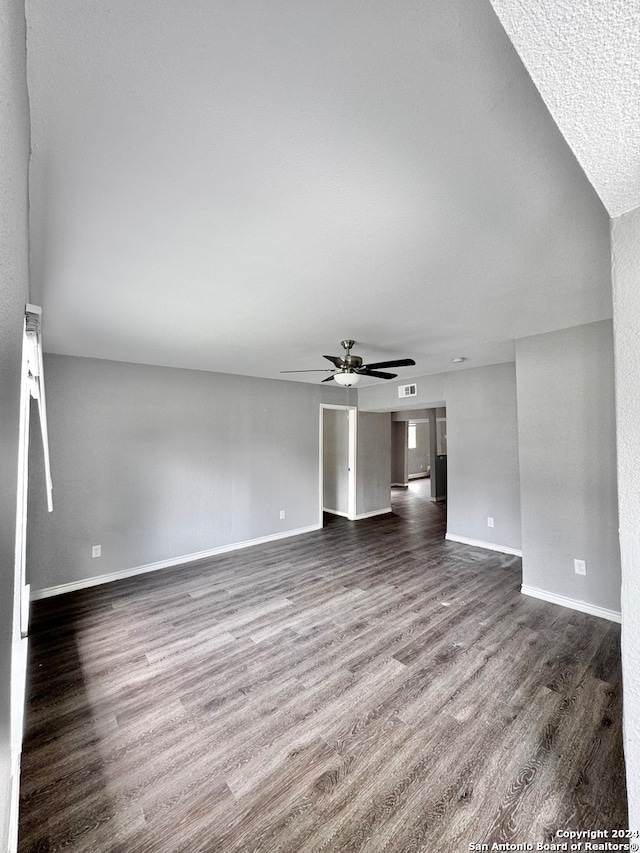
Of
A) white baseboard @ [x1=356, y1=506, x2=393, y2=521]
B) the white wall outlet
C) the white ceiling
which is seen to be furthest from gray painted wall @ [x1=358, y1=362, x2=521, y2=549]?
the white ceiling

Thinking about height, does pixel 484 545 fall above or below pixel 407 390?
below

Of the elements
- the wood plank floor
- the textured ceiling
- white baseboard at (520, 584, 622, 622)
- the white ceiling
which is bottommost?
the wood plank floor

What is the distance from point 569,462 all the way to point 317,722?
2758 mm

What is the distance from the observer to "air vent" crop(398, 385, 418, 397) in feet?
17.0

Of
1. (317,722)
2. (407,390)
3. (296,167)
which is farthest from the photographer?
(407,390)

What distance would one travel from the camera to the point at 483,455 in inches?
175

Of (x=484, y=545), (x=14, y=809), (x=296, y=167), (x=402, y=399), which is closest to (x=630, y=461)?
(x=296, y=167)

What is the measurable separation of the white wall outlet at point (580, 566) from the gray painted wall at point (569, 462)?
0.09 ft

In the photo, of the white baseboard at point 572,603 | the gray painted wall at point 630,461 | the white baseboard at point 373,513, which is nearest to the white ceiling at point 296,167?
the gray painted wall at point 630,461

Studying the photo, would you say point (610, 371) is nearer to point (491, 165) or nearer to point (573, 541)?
point (573, 541)

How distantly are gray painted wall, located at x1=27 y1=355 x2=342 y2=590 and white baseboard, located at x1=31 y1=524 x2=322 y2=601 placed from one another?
0.19 ft

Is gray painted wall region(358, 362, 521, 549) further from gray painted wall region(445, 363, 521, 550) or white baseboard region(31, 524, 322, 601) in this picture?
white baseboard region(31, 524, 322, 601)

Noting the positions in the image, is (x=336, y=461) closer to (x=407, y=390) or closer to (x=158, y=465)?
(x=407, y=390)

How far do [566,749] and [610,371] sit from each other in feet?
8.26
